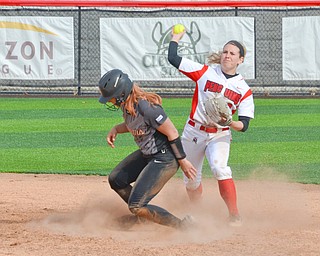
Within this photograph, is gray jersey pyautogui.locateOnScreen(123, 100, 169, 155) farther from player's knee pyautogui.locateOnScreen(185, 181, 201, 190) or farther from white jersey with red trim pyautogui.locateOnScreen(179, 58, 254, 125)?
player's knee pyautogui.locateOnScreen(185, 181, 201, 190)

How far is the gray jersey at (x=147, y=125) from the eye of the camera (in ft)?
21.0

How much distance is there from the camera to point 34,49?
19.0 m

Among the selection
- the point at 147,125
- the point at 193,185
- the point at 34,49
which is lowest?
the point at 193,185

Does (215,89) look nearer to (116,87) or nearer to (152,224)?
(116,87)

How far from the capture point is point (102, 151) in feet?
38.8

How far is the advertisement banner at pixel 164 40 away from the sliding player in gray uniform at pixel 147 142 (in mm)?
12216

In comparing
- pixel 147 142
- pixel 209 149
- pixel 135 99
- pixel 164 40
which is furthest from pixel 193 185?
pixel 164 40

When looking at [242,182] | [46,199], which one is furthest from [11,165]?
[242,182]

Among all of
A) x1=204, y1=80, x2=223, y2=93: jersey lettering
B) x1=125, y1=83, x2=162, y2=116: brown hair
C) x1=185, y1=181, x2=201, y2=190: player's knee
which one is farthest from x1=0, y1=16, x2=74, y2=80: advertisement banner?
x1=125, y1=83, x2=162, y2=116: brown hair

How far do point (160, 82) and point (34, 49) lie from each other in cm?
302

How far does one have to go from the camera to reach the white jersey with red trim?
7023 millimetres

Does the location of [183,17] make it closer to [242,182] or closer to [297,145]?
[297,145]

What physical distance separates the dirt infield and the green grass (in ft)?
3.09

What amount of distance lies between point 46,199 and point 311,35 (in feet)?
37.1
